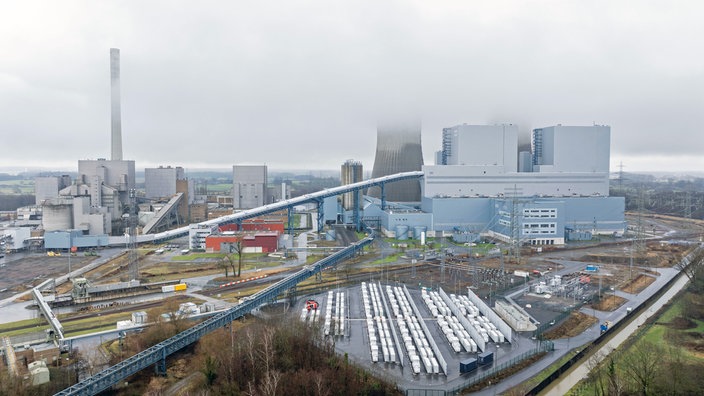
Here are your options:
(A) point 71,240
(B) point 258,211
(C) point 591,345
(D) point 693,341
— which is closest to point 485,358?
(C) point 591,345

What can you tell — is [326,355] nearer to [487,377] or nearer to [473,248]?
[487,377]

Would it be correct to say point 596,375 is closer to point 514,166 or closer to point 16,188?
point 514,166

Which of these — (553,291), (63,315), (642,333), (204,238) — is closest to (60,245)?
(204,238)

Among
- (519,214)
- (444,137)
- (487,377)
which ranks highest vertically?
(444,137)

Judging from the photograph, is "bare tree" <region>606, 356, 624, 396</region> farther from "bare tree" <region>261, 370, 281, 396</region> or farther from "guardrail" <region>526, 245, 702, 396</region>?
"bare tree" <region>261, 370, 281, 396</region>

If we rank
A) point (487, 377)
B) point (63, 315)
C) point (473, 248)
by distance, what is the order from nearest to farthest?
point (487, 377)
point (63, 315)
point (473, 248)

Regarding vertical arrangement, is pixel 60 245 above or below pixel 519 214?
below
